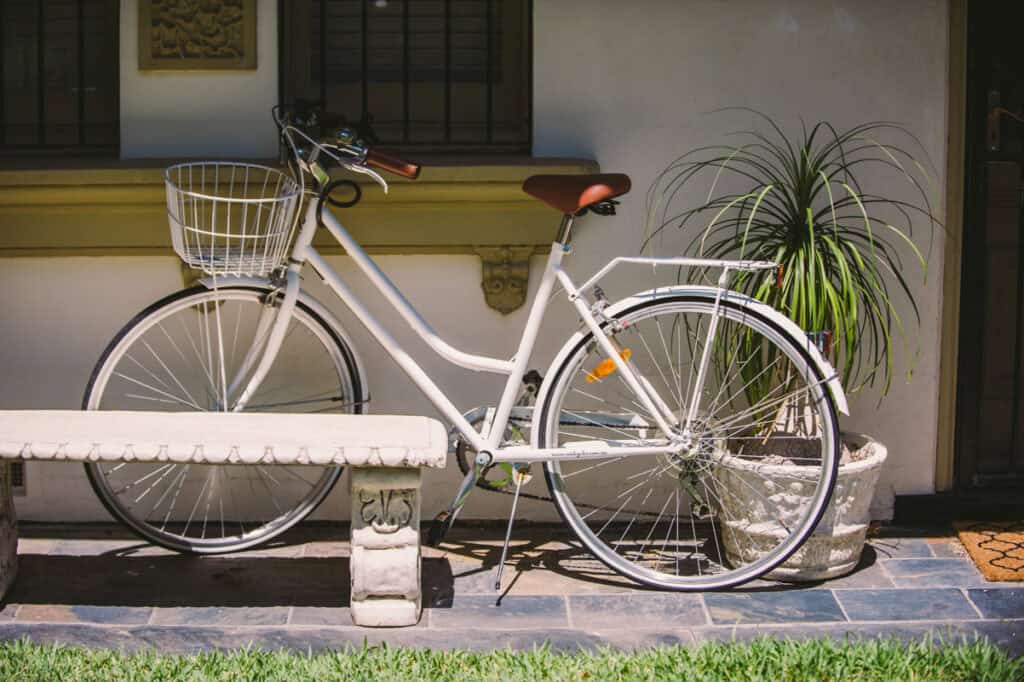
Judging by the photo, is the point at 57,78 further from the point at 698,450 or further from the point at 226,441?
the point at 698,450

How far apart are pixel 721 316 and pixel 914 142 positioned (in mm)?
1203

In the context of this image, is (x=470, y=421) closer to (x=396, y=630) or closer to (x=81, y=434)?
(x=396, y=630)

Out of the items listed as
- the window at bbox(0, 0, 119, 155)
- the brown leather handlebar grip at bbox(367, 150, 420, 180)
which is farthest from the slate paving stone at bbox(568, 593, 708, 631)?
the window at bbox(0, 0, 119, 155)

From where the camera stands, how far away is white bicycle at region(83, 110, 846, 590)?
15.8 ft

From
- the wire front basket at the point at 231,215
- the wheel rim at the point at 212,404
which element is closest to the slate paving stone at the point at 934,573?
the wheel rim at the point at 212,404

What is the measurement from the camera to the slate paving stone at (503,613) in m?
4.65

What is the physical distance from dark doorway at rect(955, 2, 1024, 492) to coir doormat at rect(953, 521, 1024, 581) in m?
0.20

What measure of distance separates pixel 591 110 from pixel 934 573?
2.15m

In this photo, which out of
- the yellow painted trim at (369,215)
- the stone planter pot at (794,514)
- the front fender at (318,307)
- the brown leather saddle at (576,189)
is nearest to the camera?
the brown leather saddle at (576,189)

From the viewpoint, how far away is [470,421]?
504 cm

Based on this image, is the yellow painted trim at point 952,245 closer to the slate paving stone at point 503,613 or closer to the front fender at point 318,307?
the slate paving stone at point 503,613

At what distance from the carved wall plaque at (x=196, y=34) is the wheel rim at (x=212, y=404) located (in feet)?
3.02

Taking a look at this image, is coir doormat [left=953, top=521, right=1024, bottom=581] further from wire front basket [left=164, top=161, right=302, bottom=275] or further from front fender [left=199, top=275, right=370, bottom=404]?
wire front basket [left=164, top=161, right=302, bottom=275]

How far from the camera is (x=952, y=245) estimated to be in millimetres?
5473
